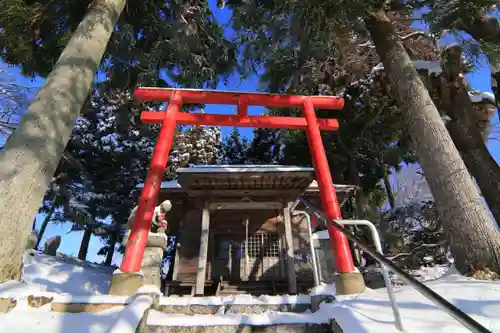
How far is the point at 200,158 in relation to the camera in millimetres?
17266

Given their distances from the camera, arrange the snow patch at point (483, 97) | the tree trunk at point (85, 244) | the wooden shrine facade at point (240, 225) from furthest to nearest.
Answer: the tree trunk at point (85, 244)
the wooden shrine facade at point (240, 225)
the snow patch at point (483, 97)

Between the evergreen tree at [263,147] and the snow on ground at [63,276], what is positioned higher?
the evergreen tree at [263,147]

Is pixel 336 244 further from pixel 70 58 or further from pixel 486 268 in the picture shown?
pixel 70 58

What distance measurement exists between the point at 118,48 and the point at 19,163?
15.8ft

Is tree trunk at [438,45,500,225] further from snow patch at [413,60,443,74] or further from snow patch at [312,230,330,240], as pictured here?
snow patch at [312,230,330,240]

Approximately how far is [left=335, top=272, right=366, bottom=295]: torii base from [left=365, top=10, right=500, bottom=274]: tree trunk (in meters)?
1.20

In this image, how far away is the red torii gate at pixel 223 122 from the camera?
482cm

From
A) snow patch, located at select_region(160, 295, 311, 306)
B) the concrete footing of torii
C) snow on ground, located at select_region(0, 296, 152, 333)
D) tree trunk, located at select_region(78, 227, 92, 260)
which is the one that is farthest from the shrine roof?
tree trunk, located at select_region(78, 227, 92, 260)

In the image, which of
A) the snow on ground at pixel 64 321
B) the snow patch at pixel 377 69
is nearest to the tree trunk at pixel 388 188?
the snow patch at pixel 377 69

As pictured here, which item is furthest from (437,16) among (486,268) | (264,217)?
(264,217)

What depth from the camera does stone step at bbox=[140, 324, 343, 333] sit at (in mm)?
Result: 2545

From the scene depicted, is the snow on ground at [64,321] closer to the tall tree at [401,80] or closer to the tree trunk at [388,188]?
the tall tree at [401,80]

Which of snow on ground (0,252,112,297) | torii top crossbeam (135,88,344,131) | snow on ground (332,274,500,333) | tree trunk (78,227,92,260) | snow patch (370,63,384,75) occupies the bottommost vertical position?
snow on ground (332,274,500,333)

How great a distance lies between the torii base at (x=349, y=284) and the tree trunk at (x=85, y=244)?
1614 centimetres
